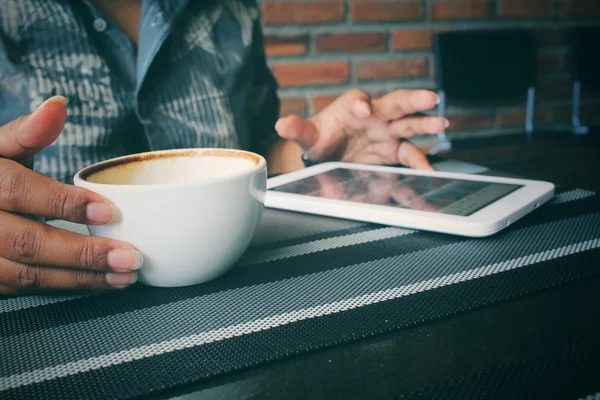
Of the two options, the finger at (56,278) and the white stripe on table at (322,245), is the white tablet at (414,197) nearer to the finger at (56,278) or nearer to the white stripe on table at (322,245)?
the white stripe on table at (322,245)

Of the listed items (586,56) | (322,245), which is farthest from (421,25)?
(322,245)

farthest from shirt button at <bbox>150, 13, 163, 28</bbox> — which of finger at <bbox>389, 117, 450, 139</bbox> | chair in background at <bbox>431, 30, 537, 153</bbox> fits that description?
chair in background at <bbox>431, 30, 537, 153</bbox>

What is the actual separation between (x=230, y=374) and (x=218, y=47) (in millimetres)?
642

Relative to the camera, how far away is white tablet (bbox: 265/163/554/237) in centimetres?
37

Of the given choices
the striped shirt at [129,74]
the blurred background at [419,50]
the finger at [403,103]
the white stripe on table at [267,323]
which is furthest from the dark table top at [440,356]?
the blurred background at [419,50]

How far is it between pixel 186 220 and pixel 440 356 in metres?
0.15

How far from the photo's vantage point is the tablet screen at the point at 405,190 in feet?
1.32

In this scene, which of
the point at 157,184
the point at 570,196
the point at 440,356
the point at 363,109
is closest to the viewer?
the point at 440,356

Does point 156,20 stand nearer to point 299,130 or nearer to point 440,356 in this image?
point 299,130

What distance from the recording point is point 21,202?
0.96 feet

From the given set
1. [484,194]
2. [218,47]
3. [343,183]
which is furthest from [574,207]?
[218,47]

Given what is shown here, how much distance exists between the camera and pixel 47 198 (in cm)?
28

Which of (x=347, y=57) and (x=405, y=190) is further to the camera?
(x=347, y=57)

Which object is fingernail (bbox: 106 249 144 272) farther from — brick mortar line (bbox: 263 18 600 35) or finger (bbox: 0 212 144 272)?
brick mortar line (bbox: 263 18 600 35)
